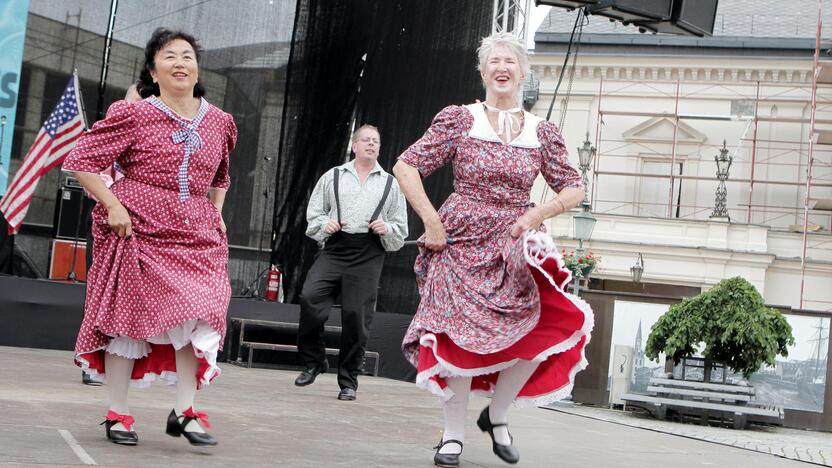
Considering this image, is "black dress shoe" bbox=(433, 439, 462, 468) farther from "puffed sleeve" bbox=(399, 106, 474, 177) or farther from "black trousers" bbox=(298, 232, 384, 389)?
"black trousers" bbox=(298, 232, 384, 389)

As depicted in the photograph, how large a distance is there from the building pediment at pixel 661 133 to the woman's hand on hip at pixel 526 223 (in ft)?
98.0

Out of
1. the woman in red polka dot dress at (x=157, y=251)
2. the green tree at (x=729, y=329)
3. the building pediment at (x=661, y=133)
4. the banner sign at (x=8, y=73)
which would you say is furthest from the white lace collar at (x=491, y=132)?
the building pediment at (x=661, y=133)

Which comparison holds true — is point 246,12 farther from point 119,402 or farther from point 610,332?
point 119,402

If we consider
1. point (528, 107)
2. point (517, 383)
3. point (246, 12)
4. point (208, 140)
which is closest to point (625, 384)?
point (246, 12)

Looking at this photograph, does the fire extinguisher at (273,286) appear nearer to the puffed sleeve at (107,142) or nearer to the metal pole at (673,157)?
the puffed sleeve at (107,142)

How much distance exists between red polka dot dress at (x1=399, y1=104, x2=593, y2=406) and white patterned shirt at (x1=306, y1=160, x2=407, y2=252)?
2824 millimetres

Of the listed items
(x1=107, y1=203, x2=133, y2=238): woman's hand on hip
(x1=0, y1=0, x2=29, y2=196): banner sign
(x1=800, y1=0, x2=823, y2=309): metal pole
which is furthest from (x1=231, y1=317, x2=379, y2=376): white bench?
(x1=800, y1=0, x2=823, y2=309): metal pole

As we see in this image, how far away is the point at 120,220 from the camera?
160 inches

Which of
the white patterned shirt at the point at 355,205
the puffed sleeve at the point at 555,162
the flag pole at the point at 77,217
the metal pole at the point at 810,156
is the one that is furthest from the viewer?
the metal pole at the point at 810,156

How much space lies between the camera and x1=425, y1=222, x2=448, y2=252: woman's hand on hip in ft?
14.7

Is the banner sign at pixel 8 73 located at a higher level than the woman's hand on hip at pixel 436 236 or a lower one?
higher

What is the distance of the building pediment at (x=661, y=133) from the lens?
33406mm

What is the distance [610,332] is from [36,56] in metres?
6.43

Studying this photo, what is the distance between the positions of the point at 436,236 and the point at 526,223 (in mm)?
356
